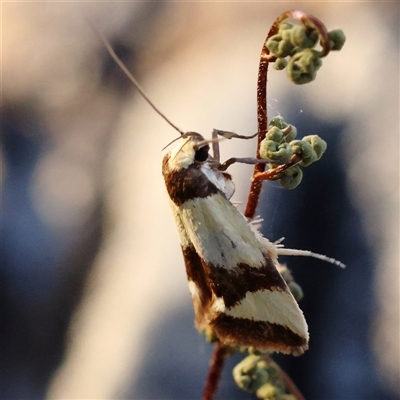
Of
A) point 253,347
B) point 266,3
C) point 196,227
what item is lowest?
point 253,347

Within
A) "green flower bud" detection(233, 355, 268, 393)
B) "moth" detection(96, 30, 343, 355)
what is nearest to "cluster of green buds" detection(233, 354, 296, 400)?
"green flower bud" detection(233, 355, 268, 393)

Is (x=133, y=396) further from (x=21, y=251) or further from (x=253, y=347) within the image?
(x=253, y=347)

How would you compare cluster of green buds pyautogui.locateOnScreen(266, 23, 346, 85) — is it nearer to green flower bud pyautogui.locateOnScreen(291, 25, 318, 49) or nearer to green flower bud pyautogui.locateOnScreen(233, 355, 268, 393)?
green flower bud pyautogui.locateOnScreen(291, 25, 318, 49)

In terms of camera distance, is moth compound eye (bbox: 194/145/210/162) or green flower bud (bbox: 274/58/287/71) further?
moth compound eye (bbox: 194/145/210/162)

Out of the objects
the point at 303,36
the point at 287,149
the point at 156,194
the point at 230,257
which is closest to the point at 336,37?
the point at 303,36

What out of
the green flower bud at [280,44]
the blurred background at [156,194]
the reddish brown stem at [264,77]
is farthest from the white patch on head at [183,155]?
the blurred background at [156,194]

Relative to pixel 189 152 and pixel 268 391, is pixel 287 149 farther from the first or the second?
pixel 268 391

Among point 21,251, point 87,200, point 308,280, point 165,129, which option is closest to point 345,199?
point 308,280
